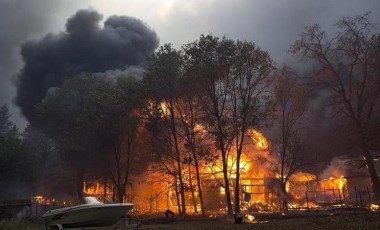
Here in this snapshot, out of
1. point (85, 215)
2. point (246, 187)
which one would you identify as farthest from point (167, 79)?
point (85, 215)

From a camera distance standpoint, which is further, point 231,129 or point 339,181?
point 339,181

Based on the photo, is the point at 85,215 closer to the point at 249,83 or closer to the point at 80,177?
the point at 249,83

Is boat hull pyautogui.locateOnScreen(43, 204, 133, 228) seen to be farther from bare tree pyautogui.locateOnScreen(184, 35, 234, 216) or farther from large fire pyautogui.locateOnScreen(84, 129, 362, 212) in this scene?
large fire pyautogui.locateOnScreen(84, 129, 362, 212)

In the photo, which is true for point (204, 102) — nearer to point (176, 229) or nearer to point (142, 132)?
point (142, 132)

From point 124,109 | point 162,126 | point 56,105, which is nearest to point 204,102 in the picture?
point 162,126

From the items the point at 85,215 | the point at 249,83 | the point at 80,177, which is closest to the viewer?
the point at 85,215

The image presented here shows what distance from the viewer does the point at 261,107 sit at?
124ft

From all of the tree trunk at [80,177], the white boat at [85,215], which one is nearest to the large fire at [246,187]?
the tree trunk at [80,177]

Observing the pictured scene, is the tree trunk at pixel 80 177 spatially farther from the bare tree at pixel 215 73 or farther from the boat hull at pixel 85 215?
the boat hull at pixel 85 215

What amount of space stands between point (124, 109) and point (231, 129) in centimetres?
1495

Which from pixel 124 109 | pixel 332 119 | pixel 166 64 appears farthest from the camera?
pixel 332 119

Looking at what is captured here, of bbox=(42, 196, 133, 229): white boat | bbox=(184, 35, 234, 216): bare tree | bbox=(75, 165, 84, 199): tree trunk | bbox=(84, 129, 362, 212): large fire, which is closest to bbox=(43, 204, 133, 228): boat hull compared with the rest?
bbox=(42, 196, 133, 229): white boat

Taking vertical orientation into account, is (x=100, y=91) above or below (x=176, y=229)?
above

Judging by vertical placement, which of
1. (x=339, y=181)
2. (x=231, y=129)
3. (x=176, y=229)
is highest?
(x=231, y=129)
